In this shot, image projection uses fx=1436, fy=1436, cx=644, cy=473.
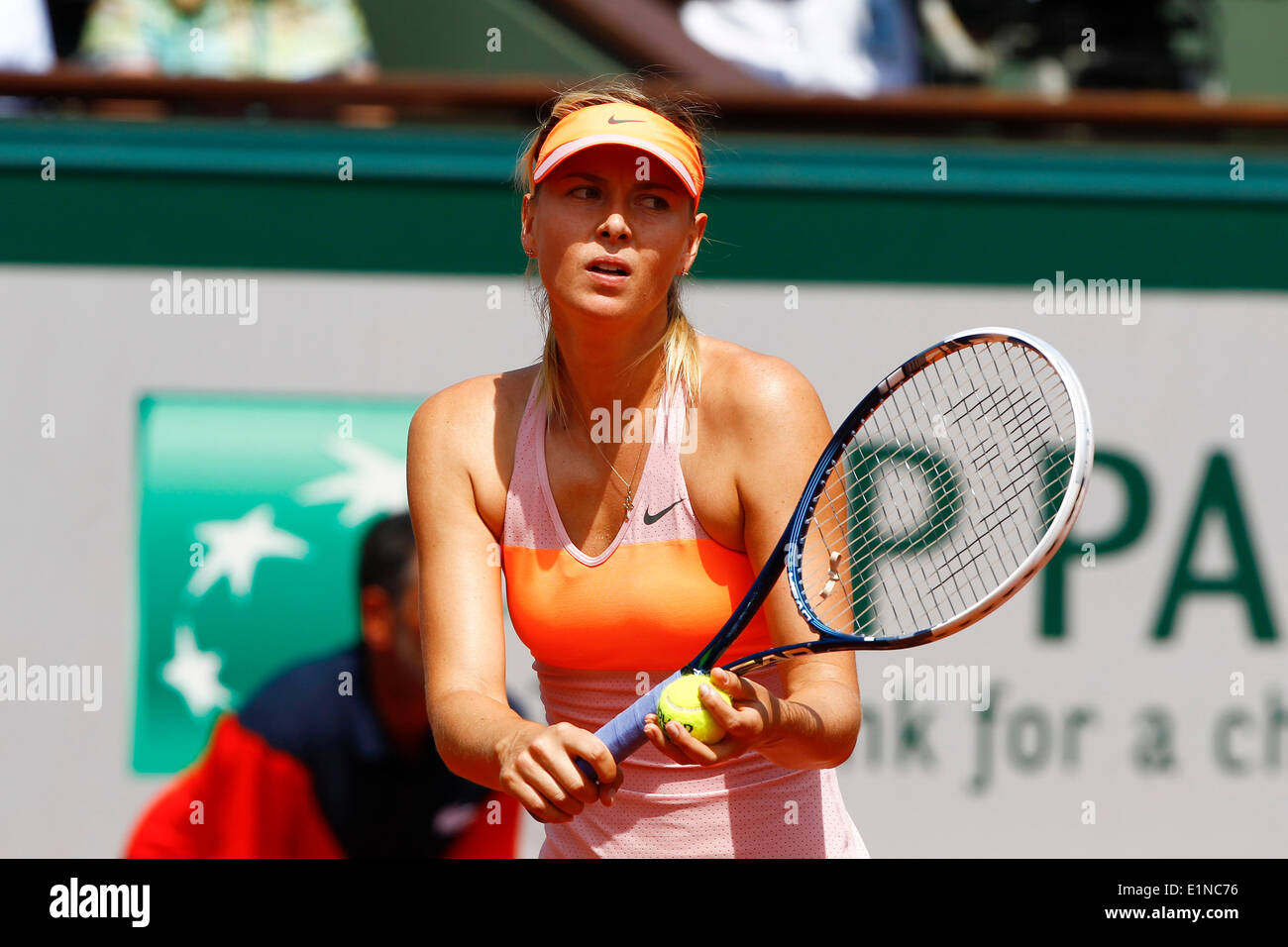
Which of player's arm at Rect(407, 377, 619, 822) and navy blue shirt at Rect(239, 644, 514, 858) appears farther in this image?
navy blue shirt at Rect(239, 644, 514, 858)

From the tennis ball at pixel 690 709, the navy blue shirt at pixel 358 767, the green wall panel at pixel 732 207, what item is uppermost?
the green wall panel at pixel 732 207

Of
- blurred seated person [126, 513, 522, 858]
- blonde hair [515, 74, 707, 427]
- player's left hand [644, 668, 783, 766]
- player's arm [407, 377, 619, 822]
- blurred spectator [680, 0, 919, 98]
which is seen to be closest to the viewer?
player's left hand [644, 668, 783, 766]

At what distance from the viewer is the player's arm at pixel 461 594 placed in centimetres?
194

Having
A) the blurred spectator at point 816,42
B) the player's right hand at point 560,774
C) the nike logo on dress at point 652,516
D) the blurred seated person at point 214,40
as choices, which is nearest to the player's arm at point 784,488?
the nike logo on dress at point 652,516

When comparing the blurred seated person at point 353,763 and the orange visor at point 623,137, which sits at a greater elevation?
the orange visor at point 623,137

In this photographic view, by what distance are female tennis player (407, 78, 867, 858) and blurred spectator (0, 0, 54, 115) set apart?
10.1 ft

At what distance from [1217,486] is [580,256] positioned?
3128mm

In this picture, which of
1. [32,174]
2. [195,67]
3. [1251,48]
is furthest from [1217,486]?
[32,174]

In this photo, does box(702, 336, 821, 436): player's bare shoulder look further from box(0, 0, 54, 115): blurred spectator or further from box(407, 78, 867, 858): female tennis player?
box(0, 0, 54, 115): blurred spectator

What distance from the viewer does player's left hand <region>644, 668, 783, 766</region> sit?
69.6 inches

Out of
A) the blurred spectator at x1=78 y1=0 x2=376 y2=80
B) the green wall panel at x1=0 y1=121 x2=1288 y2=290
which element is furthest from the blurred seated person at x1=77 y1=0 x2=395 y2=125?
the green wall panel at x1=0 y1=121 x2=1288 y2=290

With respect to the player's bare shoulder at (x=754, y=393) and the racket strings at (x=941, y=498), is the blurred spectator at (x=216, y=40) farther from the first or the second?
the player's bare shoulder at (x=754, y=393)

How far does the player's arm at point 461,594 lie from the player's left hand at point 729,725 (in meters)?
0.16

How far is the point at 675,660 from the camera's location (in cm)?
201
